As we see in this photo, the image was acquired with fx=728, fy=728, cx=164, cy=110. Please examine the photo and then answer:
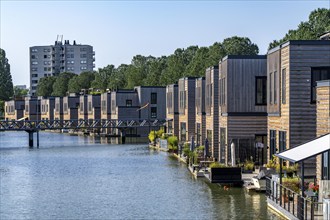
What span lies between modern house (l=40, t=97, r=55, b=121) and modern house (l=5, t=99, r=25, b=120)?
8489 mm

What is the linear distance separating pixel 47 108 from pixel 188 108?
317 ft

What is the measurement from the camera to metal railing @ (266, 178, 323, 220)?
26.7 metres

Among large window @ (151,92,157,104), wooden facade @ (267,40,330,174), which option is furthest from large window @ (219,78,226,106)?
large window @ (151,92,157,104)

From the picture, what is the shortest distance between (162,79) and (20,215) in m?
107

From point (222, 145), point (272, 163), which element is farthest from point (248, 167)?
point (222, 145)

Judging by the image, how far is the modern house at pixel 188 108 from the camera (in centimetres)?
7694

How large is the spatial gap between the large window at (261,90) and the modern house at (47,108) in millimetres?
120884

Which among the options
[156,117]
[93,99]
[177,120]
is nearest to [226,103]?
[177,120]

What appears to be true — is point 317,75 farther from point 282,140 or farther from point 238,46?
point 238,46

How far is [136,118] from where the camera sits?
115562 millimetres

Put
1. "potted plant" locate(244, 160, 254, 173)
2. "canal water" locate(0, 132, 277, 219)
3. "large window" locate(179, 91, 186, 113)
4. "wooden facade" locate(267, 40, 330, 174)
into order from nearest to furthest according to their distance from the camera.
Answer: "canal water" locate(0, 132, 277, 219), "wooden facade" locate(267, 40, 330, 174), "potted plant" locate(244, 160, 254, 173), "large window" locate(179, 91, 186, 113)

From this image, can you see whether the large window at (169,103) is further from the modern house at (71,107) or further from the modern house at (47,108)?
the modern house at (47,108)

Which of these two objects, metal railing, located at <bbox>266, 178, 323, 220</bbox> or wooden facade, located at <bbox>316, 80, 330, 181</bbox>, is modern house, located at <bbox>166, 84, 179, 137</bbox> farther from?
wooden facade, located at <bbox>316, 80, 330, 181</bbox>

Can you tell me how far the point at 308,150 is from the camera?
2798 centimetres
